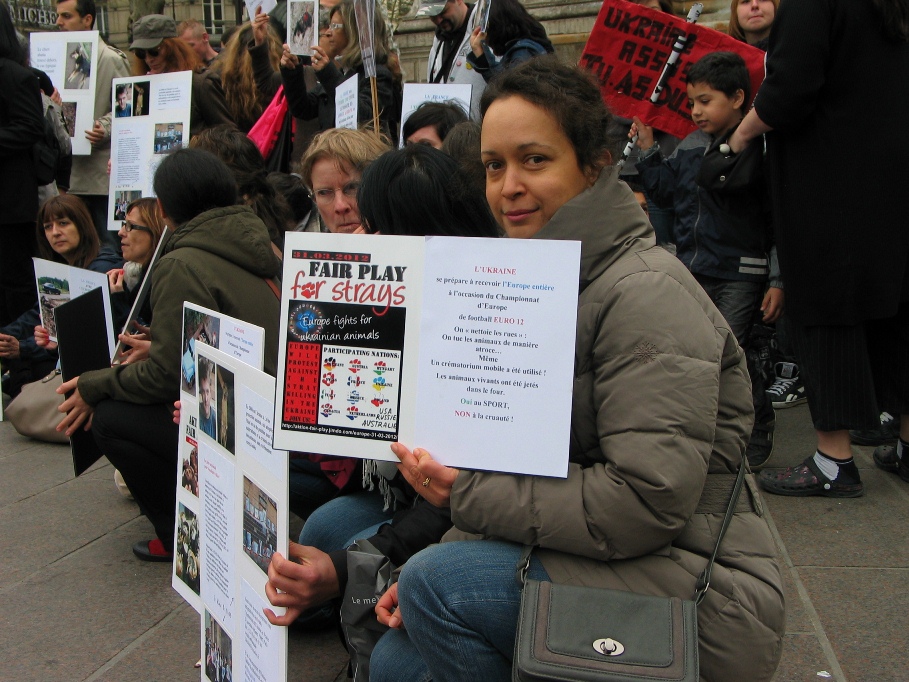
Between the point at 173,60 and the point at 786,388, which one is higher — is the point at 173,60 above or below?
above

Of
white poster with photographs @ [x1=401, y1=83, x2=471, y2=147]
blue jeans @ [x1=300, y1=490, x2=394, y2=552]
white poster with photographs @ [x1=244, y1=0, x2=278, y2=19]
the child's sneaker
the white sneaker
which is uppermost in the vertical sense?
white poster with photographs @ [x1=244, y1=0, x2=278, y2=19]

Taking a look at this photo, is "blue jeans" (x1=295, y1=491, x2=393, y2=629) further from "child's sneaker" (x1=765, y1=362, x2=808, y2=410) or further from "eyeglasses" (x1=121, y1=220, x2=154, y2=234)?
"child's sneaker" (x1=765, y1=362, x2=808, y2=410)

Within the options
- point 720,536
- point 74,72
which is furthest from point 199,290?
point 74,72

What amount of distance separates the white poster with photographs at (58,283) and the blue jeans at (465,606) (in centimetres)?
311

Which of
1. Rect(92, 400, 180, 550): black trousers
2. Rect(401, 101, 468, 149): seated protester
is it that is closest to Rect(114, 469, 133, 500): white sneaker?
Rect(92, 400, 180, 550): black trousers

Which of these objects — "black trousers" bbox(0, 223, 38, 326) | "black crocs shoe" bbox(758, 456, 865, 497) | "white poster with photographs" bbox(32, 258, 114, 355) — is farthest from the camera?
"black trousers" bbox(0, 223, 38, 326)

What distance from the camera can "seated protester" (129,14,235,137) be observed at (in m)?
5.55

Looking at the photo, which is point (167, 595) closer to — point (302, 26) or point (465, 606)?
point (465, 606)

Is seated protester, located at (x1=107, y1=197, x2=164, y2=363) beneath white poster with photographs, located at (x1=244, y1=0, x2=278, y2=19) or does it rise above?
beneath

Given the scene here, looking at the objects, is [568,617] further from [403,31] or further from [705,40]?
[403,31]

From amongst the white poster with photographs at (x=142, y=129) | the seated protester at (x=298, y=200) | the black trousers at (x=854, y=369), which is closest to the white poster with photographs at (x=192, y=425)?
the seated protester at (x=298, y=200)

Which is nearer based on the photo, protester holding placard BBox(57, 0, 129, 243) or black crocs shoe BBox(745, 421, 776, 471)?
black crocs shoe BBox(745, 421, 776, 471)

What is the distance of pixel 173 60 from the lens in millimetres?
5895

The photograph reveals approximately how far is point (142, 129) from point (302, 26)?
1.18m
